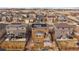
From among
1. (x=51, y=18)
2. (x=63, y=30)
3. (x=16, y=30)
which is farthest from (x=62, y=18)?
(x=16, y=30)

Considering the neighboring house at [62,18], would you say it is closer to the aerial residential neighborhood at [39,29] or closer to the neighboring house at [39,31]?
the aerial residential neighborhood at [39,29]

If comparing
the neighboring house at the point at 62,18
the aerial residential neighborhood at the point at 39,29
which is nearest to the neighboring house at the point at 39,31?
the aerial residential neighborhood at the point at 39,29

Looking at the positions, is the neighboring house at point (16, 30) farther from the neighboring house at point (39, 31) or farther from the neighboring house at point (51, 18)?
the neighboring house at point (51, 18)

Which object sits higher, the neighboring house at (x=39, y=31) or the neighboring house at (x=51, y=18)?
the neighboring house at (x=51, y=18)

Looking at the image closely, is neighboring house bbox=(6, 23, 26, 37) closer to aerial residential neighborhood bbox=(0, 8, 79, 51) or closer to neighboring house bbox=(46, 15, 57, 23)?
aerial residential neighborhood bbox=(0, 8, 79, 51)

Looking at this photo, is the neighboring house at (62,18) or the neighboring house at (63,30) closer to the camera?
the neighboring house at (63,30)

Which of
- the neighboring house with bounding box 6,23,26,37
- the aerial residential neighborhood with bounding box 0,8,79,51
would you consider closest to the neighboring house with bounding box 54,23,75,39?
the aerial residential neighborhood with bounding box 0,8,79,51
